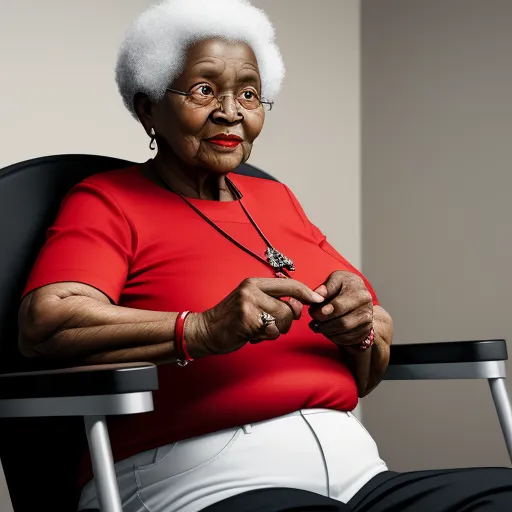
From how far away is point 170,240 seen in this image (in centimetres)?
138

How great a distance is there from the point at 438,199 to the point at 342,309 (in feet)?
4.45

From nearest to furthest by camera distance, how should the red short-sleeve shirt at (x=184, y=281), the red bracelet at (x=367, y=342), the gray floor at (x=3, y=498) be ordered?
the red short-sleeve shirt at (x=184, y=281) → the red bracelet at (x=367, y=342) → the gray floor at (x=3, y=498)

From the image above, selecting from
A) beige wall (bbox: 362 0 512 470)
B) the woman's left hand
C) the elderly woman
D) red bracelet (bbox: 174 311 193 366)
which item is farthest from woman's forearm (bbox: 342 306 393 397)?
beige wall (bbox: 362 0 512 470)

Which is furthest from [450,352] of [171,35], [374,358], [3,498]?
[3,498]

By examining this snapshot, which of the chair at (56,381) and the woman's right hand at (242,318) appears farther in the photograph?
the woman's right hand at (242,318)

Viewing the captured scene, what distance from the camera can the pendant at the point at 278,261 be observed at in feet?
4.66

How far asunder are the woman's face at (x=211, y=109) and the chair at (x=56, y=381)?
0.20 metres

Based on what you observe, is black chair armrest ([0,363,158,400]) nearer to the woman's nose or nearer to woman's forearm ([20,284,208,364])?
woman's forearm ([20,284,208,364])

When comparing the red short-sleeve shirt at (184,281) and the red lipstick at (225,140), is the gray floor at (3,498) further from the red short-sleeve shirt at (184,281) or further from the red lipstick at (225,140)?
the red lipstick at (225,140)

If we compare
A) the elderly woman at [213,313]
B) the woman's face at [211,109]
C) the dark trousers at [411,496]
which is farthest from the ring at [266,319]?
the woman's face at [211,109]

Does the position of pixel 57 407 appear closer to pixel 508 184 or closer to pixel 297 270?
pixel 297 270

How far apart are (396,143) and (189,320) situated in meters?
1.62

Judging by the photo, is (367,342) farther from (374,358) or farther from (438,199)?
(438,199)

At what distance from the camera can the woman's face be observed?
1424 mm
